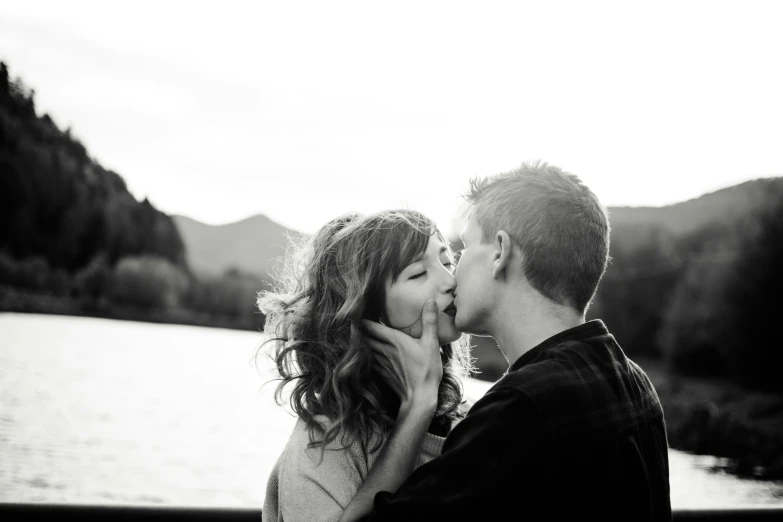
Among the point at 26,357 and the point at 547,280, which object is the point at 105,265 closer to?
the point at 26,357

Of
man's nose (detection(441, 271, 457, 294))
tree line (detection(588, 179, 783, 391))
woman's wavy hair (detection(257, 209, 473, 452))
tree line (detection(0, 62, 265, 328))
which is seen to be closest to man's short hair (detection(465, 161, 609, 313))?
man's nose (detection(441, 271, 457, 294))

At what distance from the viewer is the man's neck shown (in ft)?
7.11

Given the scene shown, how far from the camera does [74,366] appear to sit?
4600cm

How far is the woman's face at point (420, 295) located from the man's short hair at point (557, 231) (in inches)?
16.9

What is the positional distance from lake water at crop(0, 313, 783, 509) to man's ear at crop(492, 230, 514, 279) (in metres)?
→ 2.52

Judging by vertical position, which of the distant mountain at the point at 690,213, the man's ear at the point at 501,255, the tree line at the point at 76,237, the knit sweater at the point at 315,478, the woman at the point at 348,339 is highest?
the man's ear at the point at 501,255

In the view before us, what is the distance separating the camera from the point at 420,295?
2635mm

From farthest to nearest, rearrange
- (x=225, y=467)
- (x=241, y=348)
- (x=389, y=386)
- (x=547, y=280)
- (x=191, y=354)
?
(x=241, y=348) < (x=191, y=354) < (x=225, y=467) < (x=389, y=386) < (x=547, y=280)

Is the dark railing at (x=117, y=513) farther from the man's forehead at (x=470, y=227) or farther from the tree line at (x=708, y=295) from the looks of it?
the tree line at (x=708, y=295)

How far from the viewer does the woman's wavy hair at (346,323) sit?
2.45 metres

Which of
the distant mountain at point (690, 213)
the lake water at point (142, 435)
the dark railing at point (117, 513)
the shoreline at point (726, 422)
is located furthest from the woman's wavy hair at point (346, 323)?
the distant mountain at point (690, 213)

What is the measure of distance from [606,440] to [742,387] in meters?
40.8

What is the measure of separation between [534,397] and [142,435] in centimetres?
2888

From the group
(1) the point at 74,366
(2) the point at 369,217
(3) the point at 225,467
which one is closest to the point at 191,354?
(1) the point at 74,366
